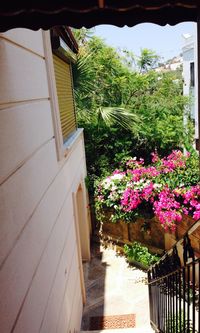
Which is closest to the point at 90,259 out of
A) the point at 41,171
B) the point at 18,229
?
the point at 41,171

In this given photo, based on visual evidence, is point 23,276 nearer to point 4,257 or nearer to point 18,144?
point 4,257

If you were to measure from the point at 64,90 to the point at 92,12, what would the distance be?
427 cm

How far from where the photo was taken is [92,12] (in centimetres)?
149

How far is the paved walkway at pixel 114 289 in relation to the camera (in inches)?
228

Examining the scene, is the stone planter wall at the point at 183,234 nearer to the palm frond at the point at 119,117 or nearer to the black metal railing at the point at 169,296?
the black metal railing at the point at 169,296

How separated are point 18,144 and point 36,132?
640 mm

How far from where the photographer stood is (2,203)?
1.79m

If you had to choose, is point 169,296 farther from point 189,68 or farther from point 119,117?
point 189,68

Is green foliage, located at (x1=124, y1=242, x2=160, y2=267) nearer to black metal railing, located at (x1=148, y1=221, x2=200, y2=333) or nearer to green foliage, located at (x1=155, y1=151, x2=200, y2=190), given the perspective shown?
green foliage, located at (x1=155, y1=151, x2=200, y2=190)

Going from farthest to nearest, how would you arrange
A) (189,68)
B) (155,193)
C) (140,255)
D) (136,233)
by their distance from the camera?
1. (189,68)
2. (136,233)
3. (140,255)
4. (155,193)

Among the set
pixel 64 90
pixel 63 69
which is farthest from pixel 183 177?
pixel 63 69

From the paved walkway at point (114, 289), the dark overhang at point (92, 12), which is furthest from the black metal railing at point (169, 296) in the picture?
the dark overhang at point (92, 12)

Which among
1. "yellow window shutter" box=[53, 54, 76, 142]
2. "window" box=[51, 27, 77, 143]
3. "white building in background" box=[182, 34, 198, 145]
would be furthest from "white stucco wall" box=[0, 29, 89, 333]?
"white building in background" box=[182, 34, 198, 145]

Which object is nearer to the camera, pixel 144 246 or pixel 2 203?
pixel 2 203
